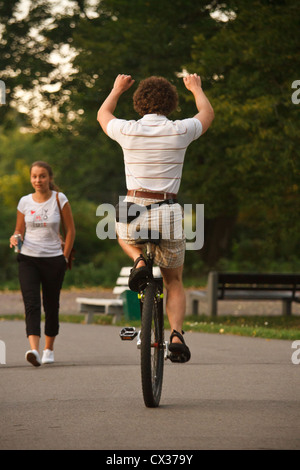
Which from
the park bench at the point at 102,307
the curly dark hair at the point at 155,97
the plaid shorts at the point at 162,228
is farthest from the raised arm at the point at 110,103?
the park bench at the point at 102,307

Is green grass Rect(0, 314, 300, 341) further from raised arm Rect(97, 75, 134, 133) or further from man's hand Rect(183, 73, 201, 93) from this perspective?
raised arm Rect(97, 75, 134, 133)

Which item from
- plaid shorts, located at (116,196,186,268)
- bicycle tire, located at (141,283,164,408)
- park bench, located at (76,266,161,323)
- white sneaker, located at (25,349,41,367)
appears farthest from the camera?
park bench, located at (76,266,161,323)

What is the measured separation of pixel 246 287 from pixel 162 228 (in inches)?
416

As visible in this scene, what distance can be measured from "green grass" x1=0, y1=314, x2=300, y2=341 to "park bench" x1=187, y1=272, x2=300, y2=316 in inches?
14.7

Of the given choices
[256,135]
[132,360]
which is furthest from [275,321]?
[132,360]

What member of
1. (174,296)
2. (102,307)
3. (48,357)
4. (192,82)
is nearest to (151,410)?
(174,296)

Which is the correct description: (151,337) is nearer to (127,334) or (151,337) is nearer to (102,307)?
(127,334)

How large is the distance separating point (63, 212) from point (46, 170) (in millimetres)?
432

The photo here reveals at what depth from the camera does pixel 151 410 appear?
6.37 m

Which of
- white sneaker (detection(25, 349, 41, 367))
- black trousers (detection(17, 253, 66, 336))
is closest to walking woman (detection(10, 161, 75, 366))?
black trousers (detection(17, 253, 66, 336))

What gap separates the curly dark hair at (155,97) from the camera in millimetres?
6680

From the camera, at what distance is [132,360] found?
978 centimetres

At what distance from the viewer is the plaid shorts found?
6.51 m

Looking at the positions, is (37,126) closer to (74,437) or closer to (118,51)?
(118,51)
